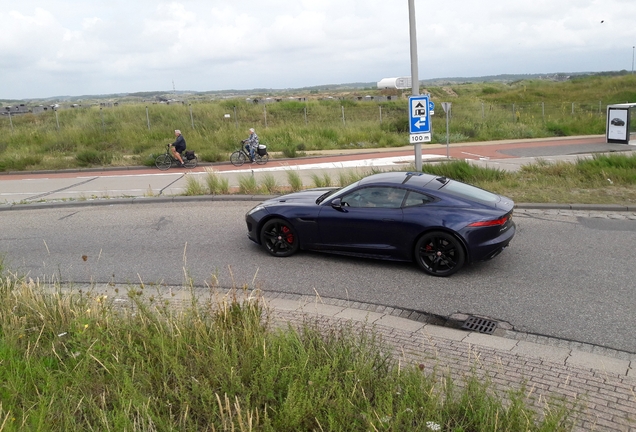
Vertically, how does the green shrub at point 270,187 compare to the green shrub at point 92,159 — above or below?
below

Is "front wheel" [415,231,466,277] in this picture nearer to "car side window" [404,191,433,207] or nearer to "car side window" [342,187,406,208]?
"car side window" [404,191,433,207]

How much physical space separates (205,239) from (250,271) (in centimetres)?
Result: 223

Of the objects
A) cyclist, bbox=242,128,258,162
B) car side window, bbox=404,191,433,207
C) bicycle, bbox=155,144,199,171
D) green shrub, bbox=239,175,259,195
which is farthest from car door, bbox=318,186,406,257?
bicycle, bbox=155,144,199,171

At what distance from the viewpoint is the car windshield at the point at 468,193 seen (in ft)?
26.4

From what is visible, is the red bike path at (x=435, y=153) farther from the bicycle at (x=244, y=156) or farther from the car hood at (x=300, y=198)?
the car hood at (x=300, y=198)

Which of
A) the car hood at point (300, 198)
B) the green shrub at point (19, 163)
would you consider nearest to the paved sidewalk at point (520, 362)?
the car hood at point (300, 198)

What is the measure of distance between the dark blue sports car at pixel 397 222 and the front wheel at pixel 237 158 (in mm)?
13452

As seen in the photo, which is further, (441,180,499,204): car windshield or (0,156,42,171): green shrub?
(0,156,42,171): green shrub

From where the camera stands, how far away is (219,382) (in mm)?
4215

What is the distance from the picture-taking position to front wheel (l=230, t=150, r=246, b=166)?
72.8ft

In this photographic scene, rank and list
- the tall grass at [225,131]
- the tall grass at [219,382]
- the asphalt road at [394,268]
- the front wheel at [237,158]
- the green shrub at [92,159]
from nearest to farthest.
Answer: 1. the tall grass at [219,382]
2. the asphalt road at [394,268]
3. the front wheel at [237,158]
4. the green shrub at [92,159]
5. the tall grass at [225,131]

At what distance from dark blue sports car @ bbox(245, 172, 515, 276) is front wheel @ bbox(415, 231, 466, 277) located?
13mm

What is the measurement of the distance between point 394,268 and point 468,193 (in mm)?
1562

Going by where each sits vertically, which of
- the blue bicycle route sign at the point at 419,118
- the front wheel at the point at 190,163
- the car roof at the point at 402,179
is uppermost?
the blue bicycle route sign at the point at 419,118
